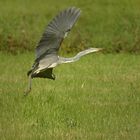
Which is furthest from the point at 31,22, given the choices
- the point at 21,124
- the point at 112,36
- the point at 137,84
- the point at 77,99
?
the point at 21,124

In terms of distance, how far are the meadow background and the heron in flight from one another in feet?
1.82

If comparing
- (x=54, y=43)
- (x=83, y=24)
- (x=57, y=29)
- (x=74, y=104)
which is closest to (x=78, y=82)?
(x=74, y=104)

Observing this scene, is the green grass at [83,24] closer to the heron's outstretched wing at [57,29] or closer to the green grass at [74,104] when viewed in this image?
the green grass at [74,104]

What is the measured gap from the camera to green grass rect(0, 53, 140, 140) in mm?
7082

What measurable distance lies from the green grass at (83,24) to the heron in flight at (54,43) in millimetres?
7643

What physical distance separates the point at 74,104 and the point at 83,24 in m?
11.1

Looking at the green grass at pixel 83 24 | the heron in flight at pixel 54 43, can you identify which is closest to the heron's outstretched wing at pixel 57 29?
the heron in flight at pixel 54 43

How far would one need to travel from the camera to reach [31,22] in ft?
63.9

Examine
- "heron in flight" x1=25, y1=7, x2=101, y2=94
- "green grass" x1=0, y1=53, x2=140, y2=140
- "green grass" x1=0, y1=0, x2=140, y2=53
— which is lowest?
"green grass" x1=0, y1=53, x2=140, y2=140

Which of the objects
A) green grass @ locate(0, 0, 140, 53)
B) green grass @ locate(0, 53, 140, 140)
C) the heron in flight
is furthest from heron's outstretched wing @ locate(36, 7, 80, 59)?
green grass @ locate(0, 0, 140, 53)

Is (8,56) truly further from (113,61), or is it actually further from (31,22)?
(31,22)

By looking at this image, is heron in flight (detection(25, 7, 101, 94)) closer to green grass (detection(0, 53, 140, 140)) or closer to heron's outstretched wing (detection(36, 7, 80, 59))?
heron's outstretched wing (detection(36, 7, 80, 59))

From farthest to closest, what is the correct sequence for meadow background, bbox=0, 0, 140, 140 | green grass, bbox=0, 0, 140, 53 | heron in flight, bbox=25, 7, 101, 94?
green grass, bbox=0, 0, 140, 53 → heron in flight, bbox=25, 7, 101, 94 → meadow background, bbox=0, 0, 140, 140

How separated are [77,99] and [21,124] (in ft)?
6.33
